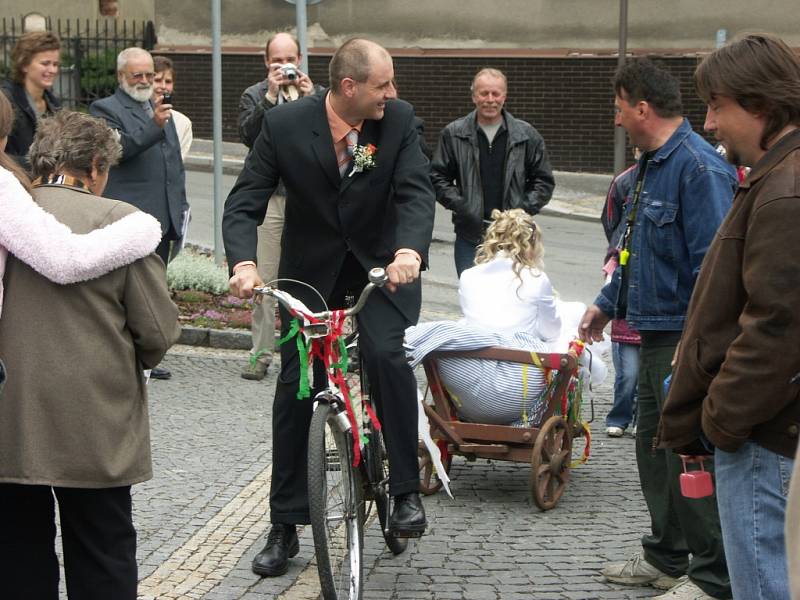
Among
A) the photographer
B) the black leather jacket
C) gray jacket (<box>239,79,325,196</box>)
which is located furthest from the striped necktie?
the black leather jacket

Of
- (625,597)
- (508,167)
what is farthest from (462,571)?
(508,167)

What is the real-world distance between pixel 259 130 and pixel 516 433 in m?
3.12

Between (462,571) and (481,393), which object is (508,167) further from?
(462,571)

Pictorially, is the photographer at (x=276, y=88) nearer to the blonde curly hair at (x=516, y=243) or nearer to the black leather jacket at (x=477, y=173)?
the black leather jacket at (x=477, y=173)

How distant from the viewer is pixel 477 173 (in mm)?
9156

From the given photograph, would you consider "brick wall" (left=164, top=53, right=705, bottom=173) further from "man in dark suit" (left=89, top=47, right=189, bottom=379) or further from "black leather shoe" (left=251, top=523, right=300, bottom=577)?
"black leather shoe" (left=251, top=523, right=300, bottom=577)

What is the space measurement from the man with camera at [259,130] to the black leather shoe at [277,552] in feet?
10.3

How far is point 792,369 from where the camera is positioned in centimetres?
330

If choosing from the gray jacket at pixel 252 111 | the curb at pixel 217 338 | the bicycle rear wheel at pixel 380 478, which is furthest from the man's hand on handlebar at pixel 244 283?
the curb at pixel 217 338

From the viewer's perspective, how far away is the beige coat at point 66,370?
386cm

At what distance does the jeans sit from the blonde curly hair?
64.1 inches

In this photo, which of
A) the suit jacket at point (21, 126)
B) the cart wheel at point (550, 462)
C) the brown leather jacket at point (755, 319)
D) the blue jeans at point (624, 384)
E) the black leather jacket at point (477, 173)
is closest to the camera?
the brown leather jacket at point (755, 319)

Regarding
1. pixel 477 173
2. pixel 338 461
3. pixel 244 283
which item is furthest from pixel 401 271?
pixel 477 173

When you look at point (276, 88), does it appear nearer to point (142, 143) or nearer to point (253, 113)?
point (253, 113)
